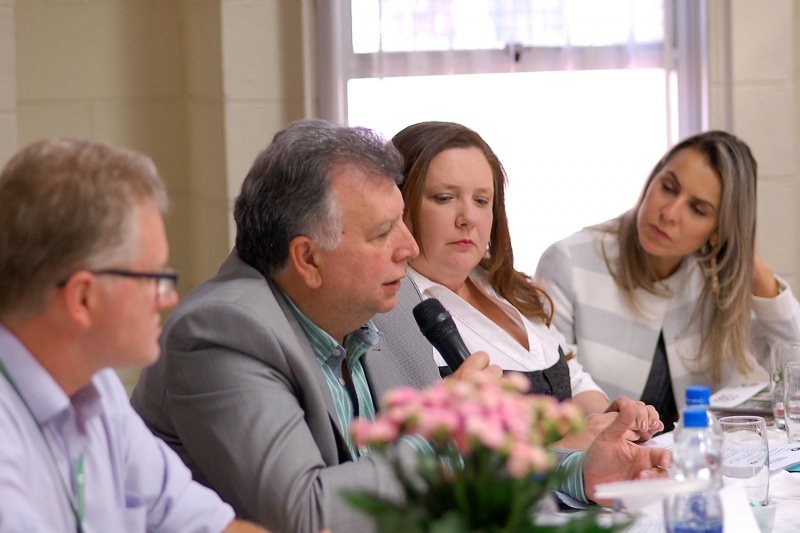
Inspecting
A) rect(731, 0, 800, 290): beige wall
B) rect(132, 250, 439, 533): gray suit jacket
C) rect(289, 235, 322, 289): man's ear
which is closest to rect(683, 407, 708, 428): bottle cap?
rect(132, 250, 439, 533): gray suit jacket

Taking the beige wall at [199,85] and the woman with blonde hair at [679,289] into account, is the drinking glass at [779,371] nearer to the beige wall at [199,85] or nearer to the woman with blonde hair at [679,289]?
the woman with blonde hair at [679,289]

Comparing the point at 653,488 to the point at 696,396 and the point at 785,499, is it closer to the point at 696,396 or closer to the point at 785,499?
the point at 696,396

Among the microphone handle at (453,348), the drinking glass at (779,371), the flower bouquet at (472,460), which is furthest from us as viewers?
the drinking glass at (779,371)

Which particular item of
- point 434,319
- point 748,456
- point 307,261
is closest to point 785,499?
point 748,456

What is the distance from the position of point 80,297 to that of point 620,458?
1.01 metres

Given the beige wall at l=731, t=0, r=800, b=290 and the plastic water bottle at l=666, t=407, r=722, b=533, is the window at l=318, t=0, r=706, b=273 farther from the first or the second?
the plastic water bottle at l=666, t=407, r=722, b=533

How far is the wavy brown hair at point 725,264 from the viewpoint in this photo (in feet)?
9.84

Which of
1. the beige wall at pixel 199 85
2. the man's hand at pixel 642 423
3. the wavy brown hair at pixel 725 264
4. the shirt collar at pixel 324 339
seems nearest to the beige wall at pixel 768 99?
the beige wall at pixel 199 85

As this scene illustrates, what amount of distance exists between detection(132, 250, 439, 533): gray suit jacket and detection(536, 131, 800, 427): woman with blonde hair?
4.98 ft

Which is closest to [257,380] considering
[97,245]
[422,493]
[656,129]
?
[97,245]

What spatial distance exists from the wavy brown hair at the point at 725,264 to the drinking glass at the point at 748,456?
55.7 inches

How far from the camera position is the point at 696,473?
54.4 inches

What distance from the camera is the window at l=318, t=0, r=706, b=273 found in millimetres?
3590

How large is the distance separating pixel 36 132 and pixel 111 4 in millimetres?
496
